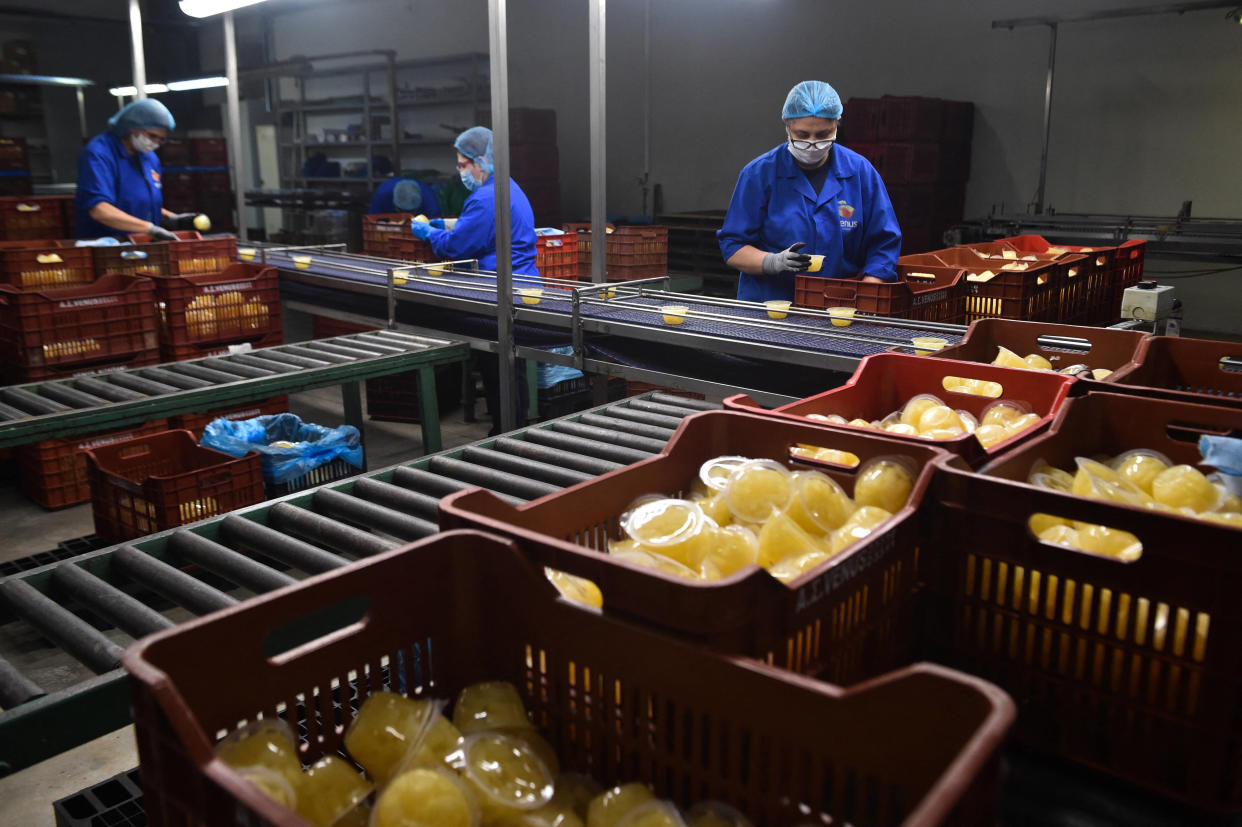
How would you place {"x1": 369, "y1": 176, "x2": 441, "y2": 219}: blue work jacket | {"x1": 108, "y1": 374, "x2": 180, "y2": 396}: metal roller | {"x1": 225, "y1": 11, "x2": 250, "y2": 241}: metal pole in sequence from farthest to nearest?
{"x1": 369, "y1": 176, "x2": 441, "y2": 219}: blue work jacket
{"x1": 225, "y1": 11, "x2": 250, "y2": 241}: metal pole
{"x1": 108, "y1": 374, "x2": 180, "y2": 396}: metal roller

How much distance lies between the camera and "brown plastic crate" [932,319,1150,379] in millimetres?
2232

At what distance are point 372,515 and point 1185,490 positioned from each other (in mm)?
1529

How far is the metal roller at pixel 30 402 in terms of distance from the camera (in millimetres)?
3164

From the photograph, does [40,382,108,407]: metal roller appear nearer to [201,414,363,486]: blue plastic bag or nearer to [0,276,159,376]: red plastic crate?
[201,414,363,486]: blue plastic bag

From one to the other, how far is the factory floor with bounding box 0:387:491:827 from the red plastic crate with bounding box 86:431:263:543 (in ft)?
2.33

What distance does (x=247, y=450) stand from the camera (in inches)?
151

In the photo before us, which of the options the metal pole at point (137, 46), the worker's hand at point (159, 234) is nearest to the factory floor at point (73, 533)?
the worker's hand at point (159, 234)

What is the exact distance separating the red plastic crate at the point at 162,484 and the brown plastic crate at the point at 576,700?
7.35 ft

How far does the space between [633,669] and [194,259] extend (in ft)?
17.6

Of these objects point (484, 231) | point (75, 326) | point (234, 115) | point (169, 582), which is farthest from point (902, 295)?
point (234, 115)

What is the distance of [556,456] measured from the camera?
239 centimetres

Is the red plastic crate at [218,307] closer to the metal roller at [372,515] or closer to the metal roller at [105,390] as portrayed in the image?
the metal roller at [105,390]

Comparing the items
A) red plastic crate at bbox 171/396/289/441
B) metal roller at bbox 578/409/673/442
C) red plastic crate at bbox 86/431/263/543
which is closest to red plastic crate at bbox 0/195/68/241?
red plastic crate at bbox 171/396/289/441

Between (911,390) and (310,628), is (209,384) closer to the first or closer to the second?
(310,628)
